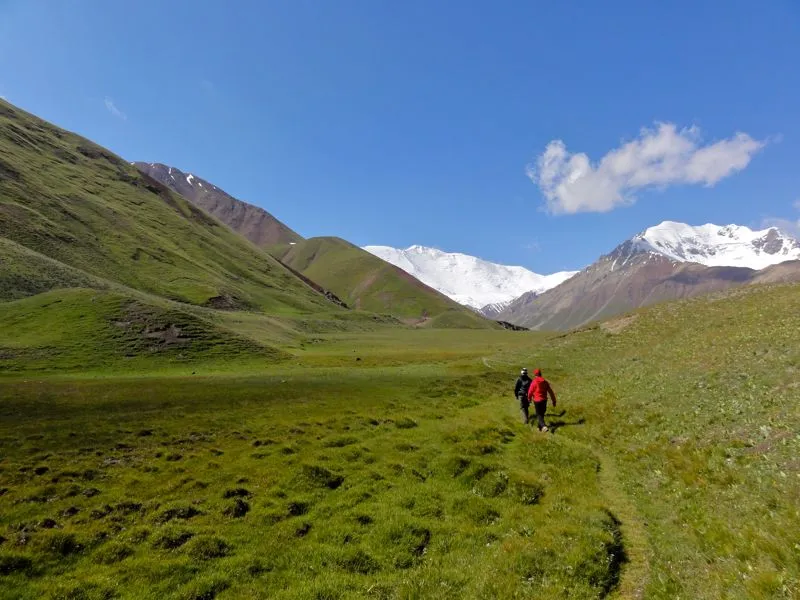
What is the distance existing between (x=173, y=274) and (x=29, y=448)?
507 ft

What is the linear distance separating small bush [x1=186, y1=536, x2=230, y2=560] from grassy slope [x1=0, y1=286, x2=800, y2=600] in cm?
7

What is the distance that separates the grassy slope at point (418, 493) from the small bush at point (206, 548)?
0.07 metres

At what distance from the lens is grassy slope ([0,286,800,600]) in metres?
12.2

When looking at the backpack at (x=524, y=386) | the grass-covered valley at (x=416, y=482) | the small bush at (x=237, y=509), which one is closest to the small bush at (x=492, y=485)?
the grass-covered valley at (x=416, y=482)

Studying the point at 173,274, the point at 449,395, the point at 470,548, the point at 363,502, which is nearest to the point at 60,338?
the point at 449,395

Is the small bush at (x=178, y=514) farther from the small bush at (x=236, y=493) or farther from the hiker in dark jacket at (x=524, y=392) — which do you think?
the hiker in dark jacket at (x=524, y=392)

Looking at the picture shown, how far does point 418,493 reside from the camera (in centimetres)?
1812

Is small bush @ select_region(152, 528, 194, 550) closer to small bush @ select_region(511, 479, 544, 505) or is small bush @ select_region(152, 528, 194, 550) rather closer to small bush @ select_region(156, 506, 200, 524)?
small bush @ select_region(156, 506, 200, 524)

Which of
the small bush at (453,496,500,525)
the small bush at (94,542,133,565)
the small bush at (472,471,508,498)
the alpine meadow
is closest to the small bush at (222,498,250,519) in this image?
the alpine meadow

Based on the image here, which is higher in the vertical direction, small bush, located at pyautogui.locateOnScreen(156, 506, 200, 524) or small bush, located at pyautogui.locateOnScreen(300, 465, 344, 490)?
small bush, located at pyautogui.locateOnScreen(300, 465, 344, 490)

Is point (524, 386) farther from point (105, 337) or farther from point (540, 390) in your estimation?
point (105, 337)

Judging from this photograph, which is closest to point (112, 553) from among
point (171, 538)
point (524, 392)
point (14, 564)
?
point (171, 538)

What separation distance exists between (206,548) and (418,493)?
314 inches

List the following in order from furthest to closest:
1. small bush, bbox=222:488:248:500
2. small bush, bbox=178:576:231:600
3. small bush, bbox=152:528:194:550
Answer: small bush, bbox=222:488:248:500
small bush, bbox=152:528:194:550
small bush, bbox=178:576:231:600
